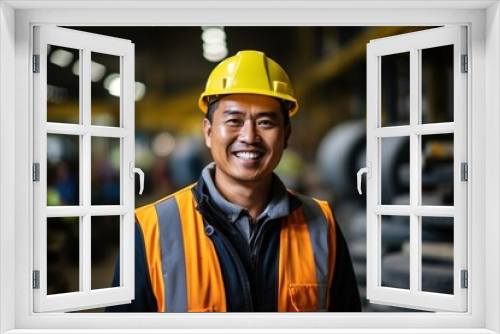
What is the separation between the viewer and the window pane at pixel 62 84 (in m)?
2.89

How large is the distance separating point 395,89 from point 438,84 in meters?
0.40

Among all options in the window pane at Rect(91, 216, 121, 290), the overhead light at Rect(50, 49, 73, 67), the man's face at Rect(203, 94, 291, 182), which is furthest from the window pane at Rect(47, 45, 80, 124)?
the man's face at Rect(203, 94, 291, 182)

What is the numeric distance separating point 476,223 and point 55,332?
201cm

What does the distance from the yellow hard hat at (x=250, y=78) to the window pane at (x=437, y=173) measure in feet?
3.45

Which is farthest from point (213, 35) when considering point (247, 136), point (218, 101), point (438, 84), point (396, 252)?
point (396, 252)

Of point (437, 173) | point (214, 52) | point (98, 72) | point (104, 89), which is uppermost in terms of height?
point (214, 52)

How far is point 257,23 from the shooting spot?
256cm

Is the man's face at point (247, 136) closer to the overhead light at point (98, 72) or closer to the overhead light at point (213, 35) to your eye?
the overhead light at point (213, 35)

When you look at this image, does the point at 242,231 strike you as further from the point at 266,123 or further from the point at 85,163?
the point at 85,163

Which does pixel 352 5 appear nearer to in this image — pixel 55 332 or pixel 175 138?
pixel 175 138

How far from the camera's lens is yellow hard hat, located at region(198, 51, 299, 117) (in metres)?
2.78

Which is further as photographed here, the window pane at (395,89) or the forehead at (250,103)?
the window pane at (395,89)

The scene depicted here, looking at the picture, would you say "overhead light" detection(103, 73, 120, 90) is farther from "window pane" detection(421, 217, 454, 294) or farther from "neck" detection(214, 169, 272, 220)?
"window pane" detection(421, 217, 454, 294)

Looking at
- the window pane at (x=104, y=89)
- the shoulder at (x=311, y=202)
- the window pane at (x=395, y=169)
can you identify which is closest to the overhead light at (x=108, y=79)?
the window pane at (x=104, y=89)
